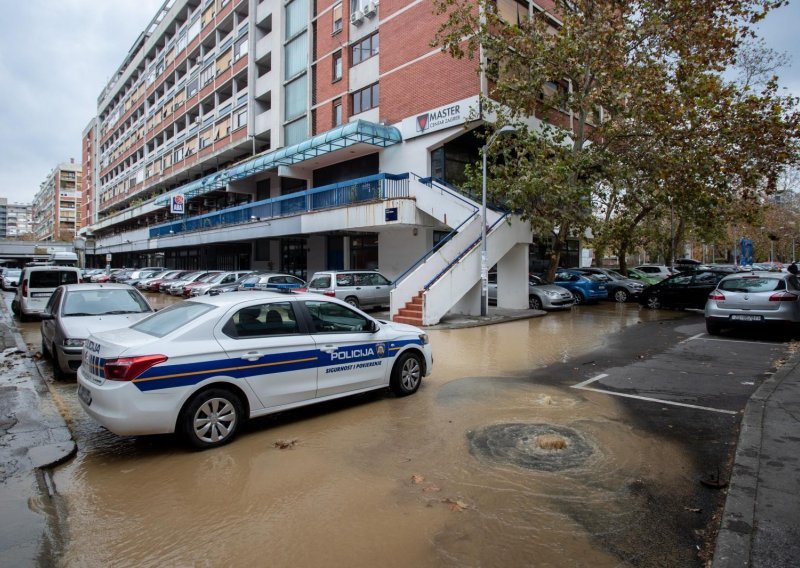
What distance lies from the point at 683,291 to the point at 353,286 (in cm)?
1223

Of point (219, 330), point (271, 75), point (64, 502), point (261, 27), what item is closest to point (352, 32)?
point (271, 75)

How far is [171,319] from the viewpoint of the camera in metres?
5.47

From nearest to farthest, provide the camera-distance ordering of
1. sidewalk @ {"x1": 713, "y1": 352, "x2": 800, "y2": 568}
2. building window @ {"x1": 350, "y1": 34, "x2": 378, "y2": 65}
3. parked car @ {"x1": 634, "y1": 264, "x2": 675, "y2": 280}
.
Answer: sidewalk @ {"x1": 713, "y1": 352, "x2": 800, "y2": 568}
building window @ {"x1": 350, "y1": 34, "x2": 378, "y2": 65}
parked car @ {"x1": 634, "y1": 264, "x2": 675, "y2": 280}

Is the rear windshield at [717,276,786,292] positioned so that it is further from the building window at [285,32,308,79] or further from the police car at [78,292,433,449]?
the building window at [285,32,308,79]

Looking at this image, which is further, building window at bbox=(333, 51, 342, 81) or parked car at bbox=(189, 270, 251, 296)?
building window at bbox=(333, 51, 342, 81)

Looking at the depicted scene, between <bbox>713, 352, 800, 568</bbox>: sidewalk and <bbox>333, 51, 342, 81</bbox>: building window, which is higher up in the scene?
<bbox>333, 51, 342, 81</bbox>: building window

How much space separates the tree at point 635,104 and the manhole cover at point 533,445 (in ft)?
40.4

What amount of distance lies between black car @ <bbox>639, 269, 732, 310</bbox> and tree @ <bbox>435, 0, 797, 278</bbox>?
9.10ft

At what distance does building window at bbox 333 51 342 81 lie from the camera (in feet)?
90.2

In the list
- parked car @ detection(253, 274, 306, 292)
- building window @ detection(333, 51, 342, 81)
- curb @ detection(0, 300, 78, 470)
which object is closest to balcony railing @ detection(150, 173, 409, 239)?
parked car @ detection(253, 274, 306, 292)

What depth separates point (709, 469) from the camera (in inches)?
175

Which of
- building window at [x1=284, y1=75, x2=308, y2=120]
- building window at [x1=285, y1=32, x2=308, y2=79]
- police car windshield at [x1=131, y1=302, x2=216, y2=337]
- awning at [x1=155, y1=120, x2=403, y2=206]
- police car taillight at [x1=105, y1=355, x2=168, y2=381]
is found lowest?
police car taillight at [x1=105, y1=355, x2=168, y2=381]

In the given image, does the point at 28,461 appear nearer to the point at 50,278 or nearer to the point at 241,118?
the point at 50,278

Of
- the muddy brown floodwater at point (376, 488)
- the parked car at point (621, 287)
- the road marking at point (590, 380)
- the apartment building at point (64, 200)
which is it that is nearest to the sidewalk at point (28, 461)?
the muddy brown floodwater at point (376, 488)
